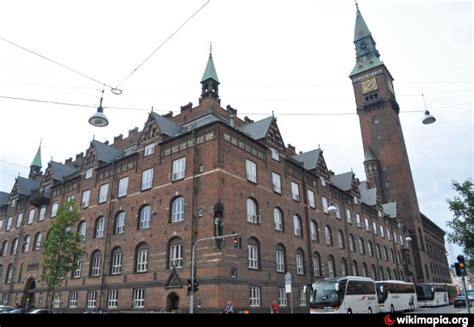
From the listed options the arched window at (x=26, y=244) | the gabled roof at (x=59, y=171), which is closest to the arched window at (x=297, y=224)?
the gabled roof at (x=59, y=171)

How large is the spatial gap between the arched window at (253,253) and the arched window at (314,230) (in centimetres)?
1035

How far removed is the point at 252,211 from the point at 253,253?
3722 millimetres

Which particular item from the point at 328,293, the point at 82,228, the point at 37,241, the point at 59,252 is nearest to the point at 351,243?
the point at 328,293

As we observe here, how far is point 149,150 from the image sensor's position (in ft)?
116

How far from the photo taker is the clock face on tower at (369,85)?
75688mm

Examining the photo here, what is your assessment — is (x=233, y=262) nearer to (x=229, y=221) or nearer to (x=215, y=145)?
(x=229, y=221)

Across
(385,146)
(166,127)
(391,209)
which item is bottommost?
(391,209)

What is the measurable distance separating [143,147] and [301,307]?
21.9m

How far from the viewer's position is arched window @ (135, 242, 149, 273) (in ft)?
102

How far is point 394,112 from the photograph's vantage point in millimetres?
74125

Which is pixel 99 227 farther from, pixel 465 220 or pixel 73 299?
pixel 465 220

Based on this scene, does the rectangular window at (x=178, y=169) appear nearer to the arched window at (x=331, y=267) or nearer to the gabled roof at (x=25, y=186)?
the arched window at (x=331, y=267)

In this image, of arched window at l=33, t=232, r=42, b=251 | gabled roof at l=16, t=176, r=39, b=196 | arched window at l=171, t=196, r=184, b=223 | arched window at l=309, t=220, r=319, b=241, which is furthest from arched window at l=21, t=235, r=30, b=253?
arched window at l=309, t=220, r=319, b=241
